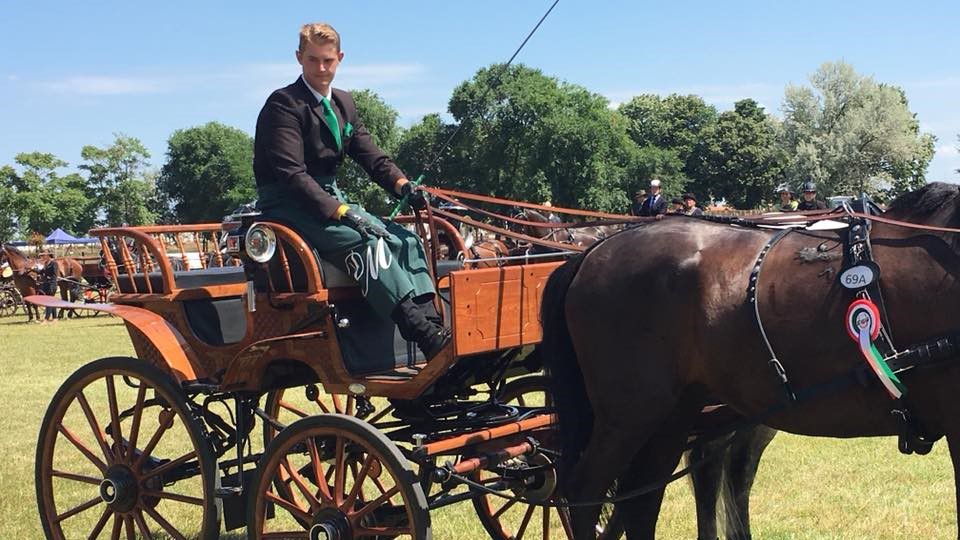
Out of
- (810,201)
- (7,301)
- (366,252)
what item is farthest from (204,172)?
(366,252)

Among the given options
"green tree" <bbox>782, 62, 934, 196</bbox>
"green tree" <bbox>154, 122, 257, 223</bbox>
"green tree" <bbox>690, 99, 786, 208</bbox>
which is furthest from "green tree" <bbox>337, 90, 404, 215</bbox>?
"green tree" <bbox>782, 62, 934, 196</bbox>

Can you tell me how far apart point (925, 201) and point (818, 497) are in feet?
9.44

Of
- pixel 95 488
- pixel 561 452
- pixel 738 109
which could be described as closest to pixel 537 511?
pixel 561 452

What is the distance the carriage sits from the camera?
3.93 m

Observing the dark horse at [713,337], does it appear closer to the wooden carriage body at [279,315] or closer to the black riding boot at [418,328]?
the wooden carriage body at [279,315]

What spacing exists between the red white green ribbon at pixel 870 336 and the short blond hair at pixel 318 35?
2.54 m

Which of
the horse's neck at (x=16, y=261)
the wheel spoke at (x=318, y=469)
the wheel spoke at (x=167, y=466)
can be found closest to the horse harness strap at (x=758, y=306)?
the wheel spoke at (x=318, y=469)

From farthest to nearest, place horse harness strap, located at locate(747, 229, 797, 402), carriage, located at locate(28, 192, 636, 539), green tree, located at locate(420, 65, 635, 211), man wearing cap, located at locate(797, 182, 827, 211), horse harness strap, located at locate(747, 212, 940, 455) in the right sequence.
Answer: green tree, located at locate(420, 65, 635, 211), man wearing cap, located at locate(797, 182, 827, 211), carriage, located at locate(28, 192, 636, 539), horse harness strap, located at locate(747, 229, 797, 402), horse harness strap, located at locate(747, 212, 940, 455)

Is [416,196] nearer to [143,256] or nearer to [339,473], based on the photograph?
[339,473]

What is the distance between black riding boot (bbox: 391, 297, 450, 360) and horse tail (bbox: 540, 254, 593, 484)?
0.51 m

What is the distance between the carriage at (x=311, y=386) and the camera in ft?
12.9

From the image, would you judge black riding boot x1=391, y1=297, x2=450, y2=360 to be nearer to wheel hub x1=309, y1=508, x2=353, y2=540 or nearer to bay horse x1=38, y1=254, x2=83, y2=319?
wheel hub x1=309, y1=508, x2=353, y2=540

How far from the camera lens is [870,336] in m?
2.98

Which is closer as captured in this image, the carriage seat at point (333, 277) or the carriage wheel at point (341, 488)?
the carriage wheel at point (341, 488)
